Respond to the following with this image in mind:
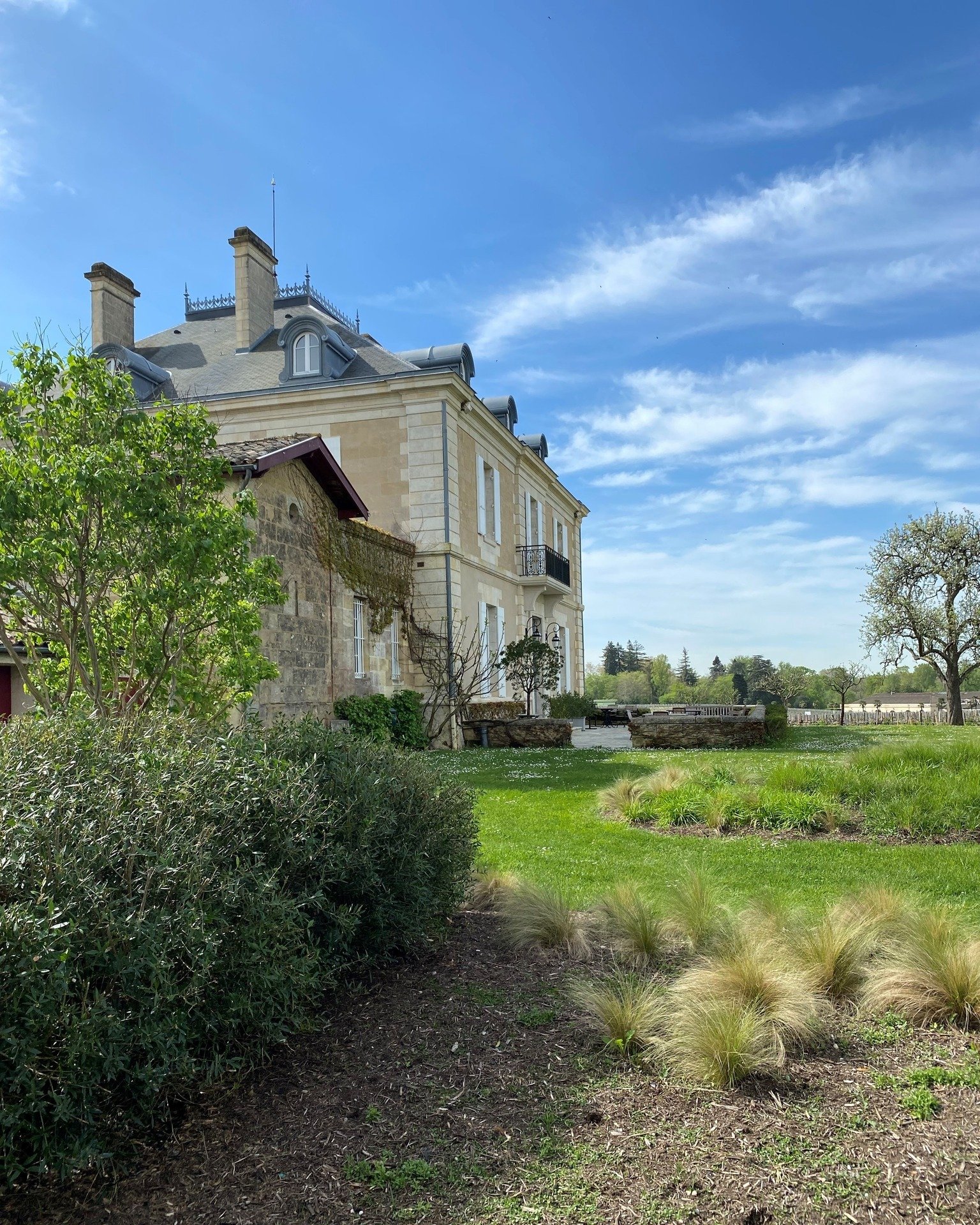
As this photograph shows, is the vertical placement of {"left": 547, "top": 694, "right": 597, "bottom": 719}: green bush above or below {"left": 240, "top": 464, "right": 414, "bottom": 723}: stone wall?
below

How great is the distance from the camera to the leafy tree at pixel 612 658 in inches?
3462

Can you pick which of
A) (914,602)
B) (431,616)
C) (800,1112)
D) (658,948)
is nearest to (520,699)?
(431,616)

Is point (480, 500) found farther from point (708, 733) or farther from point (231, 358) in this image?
point (708, 733)

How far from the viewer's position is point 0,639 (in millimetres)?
7531

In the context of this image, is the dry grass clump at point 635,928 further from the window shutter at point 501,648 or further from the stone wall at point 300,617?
the window shutter at point 501,648

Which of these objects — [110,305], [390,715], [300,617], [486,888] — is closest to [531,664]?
[390,715]

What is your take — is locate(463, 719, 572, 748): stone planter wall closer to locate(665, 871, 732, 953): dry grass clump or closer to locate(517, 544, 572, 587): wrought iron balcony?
locate(517, 544, 572, 587): wrought iron balcony

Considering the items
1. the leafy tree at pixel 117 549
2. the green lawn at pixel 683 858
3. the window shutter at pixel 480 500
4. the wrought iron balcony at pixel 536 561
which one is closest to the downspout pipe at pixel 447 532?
the window shutter at pixel 480 500

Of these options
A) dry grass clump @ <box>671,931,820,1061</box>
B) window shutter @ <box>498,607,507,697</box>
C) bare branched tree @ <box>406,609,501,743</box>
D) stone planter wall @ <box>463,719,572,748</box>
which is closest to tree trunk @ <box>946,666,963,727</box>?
window shutter @ <box>498,607,507,697</box>

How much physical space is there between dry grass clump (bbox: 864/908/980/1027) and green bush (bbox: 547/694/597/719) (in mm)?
21008

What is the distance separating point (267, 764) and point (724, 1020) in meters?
2.02

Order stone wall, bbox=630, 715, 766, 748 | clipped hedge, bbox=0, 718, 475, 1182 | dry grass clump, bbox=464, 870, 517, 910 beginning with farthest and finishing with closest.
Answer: stone wall, bbox=630, 715, 766, 748 < dry grass clump, bbox=464, 870, 517, 910 < clipped hedge, bbox=0, 718, 475, 1182

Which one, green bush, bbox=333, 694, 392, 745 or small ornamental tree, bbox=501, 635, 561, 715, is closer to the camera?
green bush, bbox=333, 694, 392, 745

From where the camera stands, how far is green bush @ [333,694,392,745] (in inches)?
610
